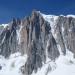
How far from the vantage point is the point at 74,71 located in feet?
649

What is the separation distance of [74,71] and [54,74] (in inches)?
384

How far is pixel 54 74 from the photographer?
655 ft

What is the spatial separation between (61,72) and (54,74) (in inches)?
138

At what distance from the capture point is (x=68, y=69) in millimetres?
199500

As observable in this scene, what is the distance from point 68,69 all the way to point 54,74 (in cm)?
717

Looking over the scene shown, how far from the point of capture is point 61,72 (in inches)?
7859

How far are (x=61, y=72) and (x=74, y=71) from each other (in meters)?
6.39

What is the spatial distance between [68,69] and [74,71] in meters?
3.30
